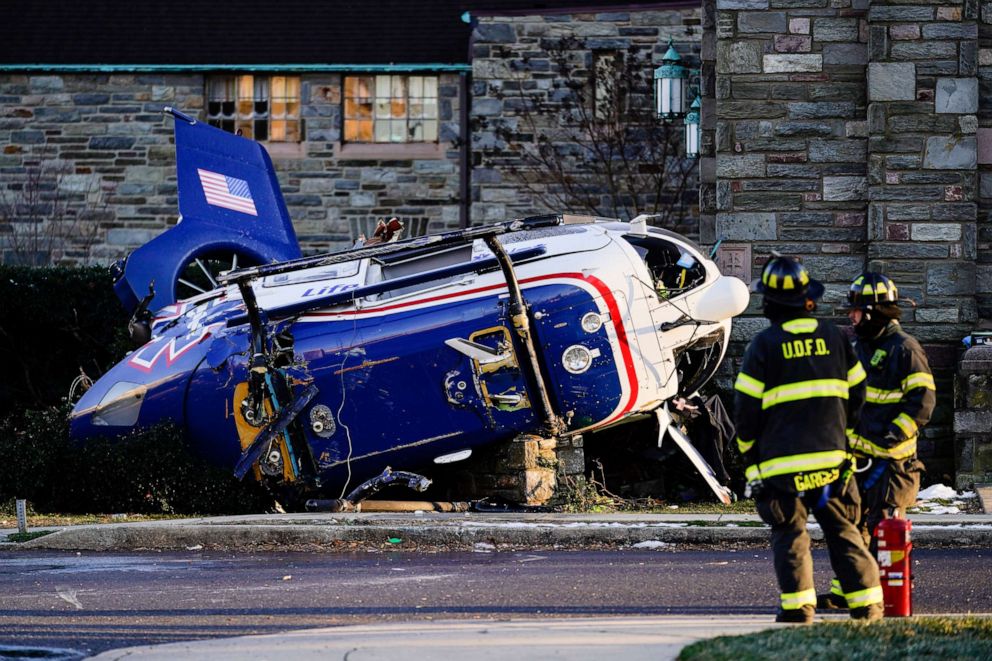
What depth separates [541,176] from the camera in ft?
77.7

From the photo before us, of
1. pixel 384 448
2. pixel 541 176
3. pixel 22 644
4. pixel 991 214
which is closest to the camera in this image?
pixel 22 644

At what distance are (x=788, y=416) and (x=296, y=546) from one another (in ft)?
16.7

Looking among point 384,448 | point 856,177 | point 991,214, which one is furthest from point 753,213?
point 384,448

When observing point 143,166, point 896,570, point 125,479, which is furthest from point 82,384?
point 896,570

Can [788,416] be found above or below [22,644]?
above

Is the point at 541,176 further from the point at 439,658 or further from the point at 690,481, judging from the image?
the point at 439,658

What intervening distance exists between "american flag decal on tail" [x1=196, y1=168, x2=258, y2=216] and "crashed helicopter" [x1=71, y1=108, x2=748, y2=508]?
216 centimetres

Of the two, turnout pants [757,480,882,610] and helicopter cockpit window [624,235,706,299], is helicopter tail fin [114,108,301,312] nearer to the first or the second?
helicopter cockpit window [624,235,706,299]

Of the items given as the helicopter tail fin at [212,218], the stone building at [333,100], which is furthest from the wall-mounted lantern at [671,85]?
the helicopter tail fin at [212,218]

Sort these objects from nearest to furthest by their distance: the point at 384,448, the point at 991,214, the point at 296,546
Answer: the point at 296,546
the point at 384,448
the point at 991,214

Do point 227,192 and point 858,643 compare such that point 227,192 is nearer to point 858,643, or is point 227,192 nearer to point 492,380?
point 492,380

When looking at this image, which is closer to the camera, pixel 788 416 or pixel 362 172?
pixel 788 416

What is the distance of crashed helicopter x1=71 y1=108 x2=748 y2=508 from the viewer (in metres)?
13.3

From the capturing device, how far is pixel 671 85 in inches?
748
